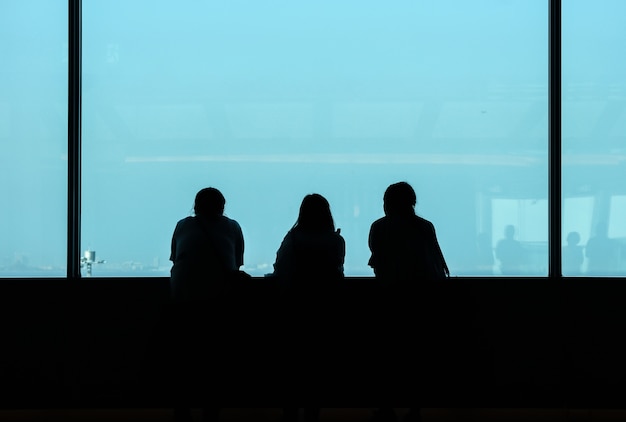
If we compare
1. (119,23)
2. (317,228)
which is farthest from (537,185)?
(119,23)

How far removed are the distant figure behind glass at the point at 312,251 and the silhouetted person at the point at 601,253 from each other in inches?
69.8

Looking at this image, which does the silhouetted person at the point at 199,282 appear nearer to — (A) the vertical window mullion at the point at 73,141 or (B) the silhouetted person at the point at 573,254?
(A) the vertical window mullion at the point at 73,141

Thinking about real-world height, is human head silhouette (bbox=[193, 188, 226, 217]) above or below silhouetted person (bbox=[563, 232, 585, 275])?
above

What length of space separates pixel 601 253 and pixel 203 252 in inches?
101

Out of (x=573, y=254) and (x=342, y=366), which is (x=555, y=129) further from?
(x=342, y=366)

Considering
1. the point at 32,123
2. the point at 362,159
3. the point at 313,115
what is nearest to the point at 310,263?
the point at 362,159

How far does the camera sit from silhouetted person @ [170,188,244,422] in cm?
448

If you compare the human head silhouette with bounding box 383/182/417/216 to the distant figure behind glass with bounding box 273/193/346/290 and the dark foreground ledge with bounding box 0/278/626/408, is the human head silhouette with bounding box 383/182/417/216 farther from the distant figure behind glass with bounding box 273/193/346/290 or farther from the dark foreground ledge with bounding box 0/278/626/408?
the dark foreground ledge with bounding box 0/278/626/408

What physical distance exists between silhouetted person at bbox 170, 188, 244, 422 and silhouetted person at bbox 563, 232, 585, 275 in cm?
211

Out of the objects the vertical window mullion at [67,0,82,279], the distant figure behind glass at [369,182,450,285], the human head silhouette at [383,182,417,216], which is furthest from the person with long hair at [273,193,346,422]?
the vertical window mullion at [67,0,82,279]

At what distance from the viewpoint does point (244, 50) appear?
5.23 meters

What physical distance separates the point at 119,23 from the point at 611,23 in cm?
321

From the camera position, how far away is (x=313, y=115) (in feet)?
17.1

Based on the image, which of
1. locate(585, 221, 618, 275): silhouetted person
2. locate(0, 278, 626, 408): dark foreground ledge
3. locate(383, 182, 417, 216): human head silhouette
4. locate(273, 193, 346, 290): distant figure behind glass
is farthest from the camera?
locate(585, 221, 618, 275): silhouetted person
